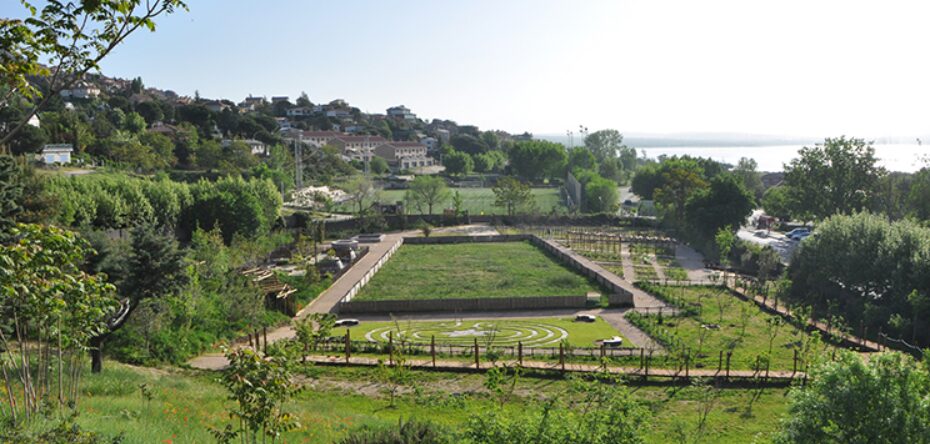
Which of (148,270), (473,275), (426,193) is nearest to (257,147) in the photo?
(426,193)

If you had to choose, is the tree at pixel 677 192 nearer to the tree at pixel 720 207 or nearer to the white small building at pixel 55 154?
the tree at pixel 720 207

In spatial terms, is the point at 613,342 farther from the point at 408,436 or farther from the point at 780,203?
the point at 780,203

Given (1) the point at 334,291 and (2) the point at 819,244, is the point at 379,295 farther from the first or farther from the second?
(2) the point at 819,244

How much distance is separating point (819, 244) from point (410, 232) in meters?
30.2

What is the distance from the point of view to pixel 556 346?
22.9m

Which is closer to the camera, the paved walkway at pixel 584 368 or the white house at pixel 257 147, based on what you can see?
the paved walkway at pixel 584 368

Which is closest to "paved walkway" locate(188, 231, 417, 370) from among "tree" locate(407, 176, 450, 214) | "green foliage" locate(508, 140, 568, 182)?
"tree" locate(407, 176, 450, 214)

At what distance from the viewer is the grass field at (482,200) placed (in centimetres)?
6481

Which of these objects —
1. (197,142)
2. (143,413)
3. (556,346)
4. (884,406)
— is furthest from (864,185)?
(197,142)

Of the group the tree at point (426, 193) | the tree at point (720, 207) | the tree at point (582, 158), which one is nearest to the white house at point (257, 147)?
the tree at point (426, 193)

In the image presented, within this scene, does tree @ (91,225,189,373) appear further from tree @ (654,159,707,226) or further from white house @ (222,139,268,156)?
white house @ (222,139,268,156)

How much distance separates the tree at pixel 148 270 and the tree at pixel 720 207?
117 ft

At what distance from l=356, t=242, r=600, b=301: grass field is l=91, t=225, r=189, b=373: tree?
39.9 ft

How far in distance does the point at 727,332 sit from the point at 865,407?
15971 mm
